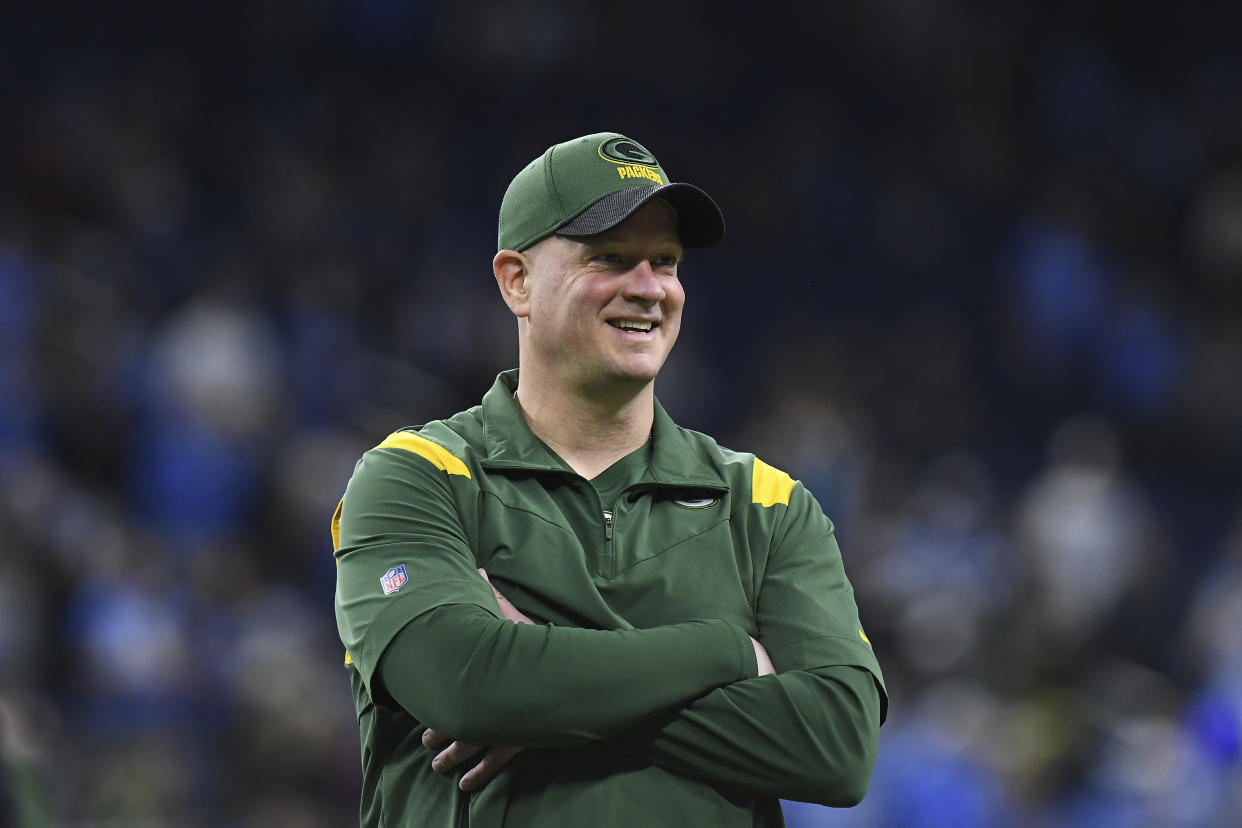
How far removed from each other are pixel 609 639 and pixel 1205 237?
11.2 meters

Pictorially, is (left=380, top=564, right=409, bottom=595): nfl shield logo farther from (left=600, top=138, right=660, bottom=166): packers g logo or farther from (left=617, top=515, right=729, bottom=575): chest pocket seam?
(left=600, top=138, right=660, bottom=166): packers g logo

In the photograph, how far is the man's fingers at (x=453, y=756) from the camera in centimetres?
269

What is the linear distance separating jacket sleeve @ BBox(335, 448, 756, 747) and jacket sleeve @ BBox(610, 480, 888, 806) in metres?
0.06

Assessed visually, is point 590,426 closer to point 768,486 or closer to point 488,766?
point 768,486

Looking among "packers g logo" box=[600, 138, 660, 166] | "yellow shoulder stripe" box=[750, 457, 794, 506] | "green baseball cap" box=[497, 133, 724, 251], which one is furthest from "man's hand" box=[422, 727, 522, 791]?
"packers g logo" box=[600, 138, 660, 166]

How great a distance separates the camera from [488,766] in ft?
8.82

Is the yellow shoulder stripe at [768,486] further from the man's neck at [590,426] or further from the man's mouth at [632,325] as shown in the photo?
the man's mouth at [632,325]

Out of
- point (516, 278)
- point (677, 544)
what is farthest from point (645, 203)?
point (677, 544)

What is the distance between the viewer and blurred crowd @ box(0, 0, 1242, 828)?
864 cm

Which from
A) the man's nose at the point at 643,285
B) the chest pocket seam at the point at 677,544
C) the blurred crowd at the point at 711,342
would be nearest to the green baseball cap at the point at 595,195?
the man's nose at the point at 643,285

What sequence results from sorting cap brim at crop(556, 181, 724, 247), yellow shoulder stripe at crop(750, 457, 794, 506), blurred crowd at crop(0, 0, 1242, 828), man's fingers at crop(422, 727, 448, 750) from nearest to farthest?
1. man's fingers at crop(422, 727, 448, 750)
2. cap brim at crop(556, 181, 724, 247)
3. yellow shoulder stripe at crop(750, 457, 794, 506)
4. blurred crowd at crop(0, 0, 1242, 828)

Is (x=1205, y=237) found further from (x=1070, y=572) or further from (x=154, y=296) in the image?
(x=154, y=296)

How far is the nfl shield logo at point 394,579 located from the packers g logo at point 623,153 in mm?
788

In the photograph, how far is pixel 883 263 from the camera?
13148 mm
